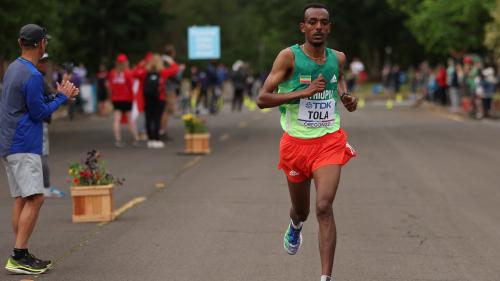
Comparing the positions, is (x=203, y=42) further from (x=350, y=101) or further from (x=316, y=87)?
(x=316, y=87)

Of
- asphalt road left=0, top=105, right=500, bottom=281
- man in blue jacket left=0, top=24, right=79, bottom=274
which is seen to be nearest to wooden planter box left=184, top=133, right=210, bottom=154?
asphalt road left=0, top=105, right=500, bottom=281

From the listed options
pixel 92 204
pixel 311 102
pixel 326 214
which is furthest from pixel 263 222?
pixel 326 214

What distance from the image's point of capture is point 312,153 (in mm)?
7211

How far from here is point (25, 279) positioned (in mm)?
7625

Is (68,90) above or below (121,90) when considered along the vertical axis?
above

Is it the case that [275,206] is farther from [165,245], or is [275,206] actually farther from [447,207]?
[165,245]

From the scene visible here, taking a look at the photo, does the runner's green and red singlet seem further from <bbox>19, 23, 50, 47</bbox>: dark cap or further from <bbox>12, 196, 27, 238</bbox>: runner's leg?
<bbox>12, 196, 27, 238</bbox>: runner's leg

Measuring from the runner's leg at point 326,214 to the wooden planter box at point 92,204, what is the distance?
3836mm

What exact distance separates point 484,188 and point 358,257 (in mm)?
5624

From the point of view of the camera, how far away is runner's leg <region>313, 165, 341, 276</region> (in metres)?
6.86

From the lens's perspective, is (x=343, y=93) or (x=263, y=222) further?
(x=263, y=222)

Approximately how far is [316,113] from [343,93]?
30cm

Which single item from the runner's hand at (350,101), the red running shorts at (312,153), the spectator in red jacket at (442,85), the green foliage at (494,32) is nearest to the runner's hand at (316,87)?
the runner's hand at (350,101)

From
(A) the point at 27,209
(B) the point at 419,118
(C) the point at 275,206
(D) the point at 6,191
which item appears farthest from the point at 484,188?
(B) the point at 419,118
